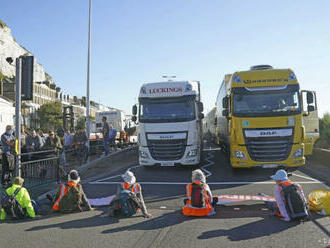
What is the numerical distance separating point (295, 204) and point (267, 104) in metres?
5.58

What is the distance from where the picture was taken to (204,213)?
6.43m

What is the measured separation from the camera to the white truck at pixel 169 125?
40.8 ft

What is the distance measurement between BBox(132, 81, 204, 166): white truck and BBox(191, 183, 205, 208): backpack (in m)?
5.96

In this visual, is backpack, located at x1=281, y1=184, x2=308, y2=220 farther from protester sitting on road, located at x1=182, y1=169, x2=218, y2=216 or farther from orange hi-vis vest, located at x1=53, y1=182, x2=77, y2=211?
orange hi-vis vest, located at x1=53, y1=182, x2=77, y2=211

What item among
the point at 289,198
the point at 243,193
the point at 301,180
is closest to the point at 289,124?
the point at 301,180

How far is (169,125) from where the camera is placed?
12500 millimetres

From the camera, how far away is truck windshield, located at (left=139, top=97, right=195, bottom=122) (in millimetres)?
12688

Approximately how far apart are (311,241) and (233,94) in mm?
7045

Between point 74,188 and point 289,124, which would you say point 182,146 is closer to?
point 289,124

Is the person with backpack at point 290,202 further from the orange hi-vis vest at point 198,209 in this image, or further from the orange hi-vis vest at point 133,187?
the orange hi-vis vest at point 133,187

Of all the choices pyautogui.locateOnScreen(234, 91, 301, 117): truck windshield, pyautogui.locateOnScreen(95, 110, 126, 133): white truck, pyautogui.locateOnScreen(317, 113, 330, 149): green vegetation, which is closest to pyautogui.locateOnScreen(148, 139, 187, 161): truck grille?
pyautogui.locateOnScreen(234, 91, 301, 117): truck windshield

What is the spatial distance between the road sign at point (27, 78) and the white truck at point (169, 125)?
6003 millimetres

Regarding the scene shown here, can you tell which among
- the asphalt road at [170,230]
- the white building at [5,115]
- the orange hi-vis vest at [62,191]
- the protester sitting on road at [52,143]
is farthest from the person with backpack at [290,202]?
the white building at [5,115]

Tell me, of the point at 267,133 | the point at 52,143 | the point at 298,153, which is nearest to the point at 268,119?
the point at 267,133
